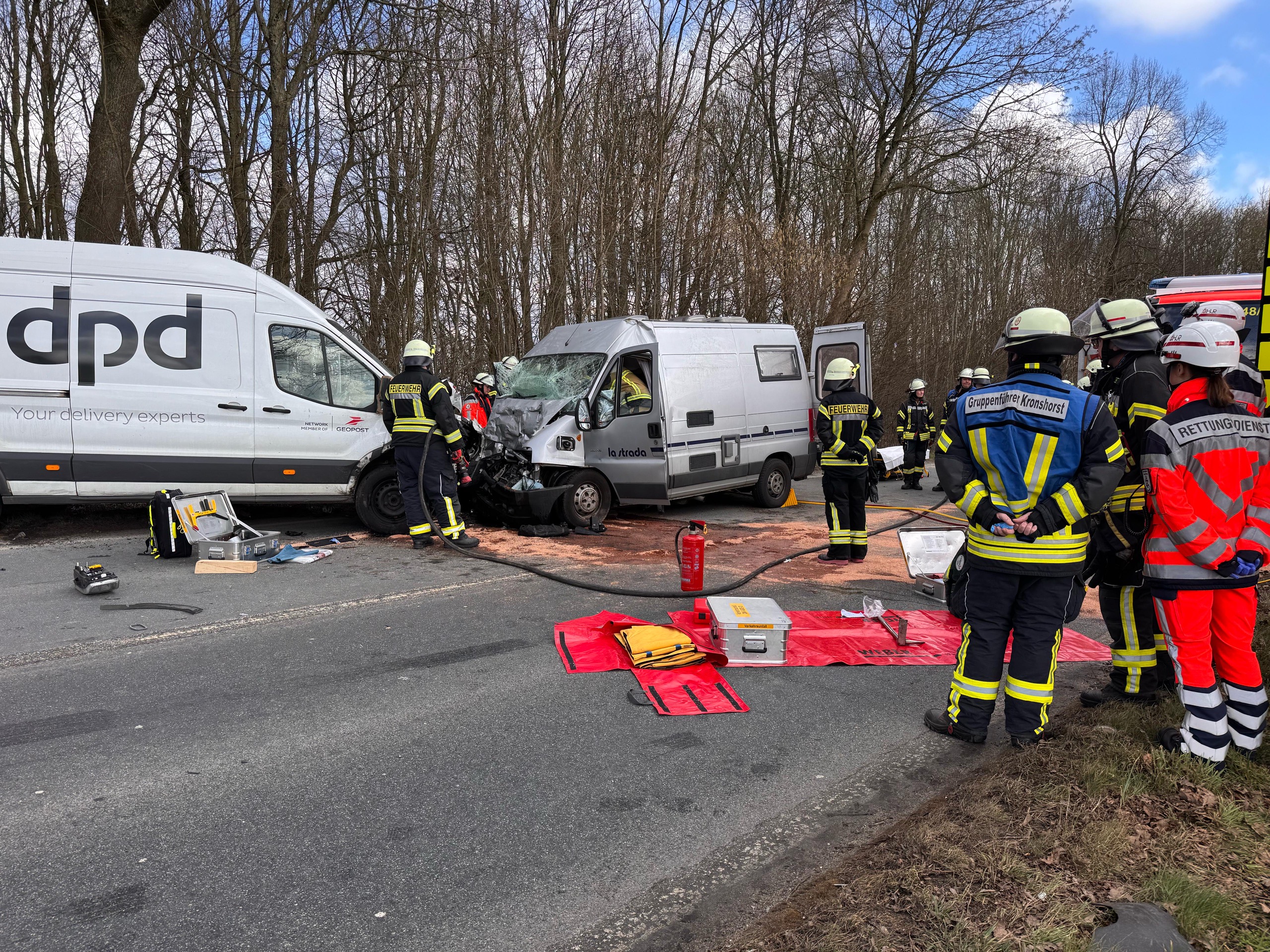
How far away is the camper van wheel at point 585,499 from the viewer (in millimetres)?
9273

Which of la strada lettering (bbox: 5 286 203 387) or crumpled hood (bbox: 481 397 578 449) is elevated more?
la strada lettering (bbox: 5 286 203 387)

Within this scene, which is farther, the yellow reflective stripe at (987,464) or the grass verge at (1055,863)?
the yellow reflective stripe at (987,464)

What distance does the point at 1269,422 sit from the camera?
3.36 m

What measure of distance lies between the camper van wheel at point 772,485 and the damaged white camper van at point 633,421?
0.02 m

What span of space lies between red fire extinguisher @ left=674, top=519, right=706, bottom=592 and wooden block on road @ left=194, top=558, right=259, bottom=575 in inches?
145

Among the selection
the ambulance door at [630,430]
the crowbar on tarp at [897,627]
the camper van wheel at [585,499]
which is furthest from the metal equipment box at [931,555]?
the camper van wheel at [585,499]

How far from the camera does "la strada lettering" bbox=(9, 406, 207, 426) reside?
7.66 metres

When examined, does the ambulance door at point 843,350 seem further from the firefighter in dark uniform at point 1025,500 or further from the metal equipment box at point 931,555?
the firefighter in dark uniform at point 1025,500

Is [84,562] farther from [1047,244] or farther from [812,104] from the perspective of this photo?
[1047,244]

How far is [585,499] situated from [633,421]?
1.06m

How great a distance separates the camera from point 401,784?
3373mm

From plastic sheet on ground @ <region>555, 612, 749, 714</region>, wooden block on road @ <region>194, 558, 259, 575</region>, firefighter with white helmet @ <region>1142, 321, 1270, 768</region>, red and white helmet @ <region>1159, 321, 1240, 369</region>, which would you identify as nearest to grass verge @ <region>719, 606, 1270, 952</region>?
firefighter with white helmet @ <region>1142, 321, 1270, 768</region>

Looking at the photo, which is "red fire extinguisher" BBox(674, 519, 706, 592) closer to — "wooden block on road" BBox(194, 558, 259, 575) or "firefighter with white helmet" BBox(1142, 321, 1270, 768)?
"firefighter with white helmet" BBox(1142, 321, 1270, 768)

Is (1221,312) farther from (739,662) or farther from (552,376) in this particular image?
(552,376)
